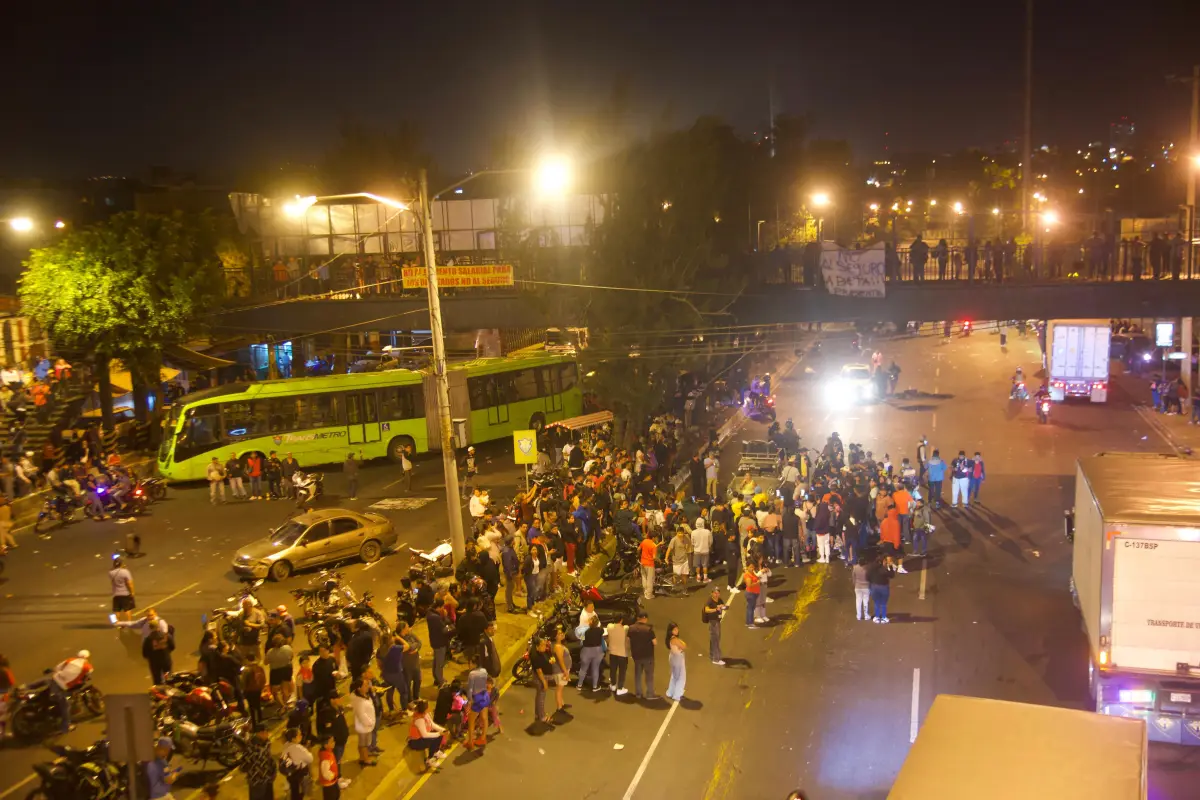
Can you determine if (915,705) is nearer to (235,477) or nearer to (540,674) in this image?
(540,674)

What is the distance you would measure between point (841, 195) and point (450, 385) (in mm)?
68096

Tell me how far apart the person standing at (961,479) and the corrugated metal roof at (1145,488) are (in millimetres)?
8249

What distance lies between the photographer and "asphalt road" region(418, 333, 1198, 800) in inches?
459

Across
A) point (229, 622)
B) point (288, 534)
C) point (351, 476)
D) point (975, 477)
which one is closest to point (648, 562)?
point (229, 622)

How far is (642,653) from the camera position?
44.8 feet

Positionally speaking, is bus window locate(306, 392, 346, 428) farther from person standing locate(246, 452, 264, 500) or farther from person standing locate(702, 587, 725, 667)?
person standing locate(702, 587, 725, 667)

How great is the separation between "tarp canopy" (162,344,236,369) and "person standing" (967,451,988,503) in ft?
82.4

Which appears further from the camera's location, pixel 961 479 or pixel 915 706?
pixel 961 479

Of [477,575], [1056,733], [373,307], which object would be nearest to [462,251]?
[373,307]

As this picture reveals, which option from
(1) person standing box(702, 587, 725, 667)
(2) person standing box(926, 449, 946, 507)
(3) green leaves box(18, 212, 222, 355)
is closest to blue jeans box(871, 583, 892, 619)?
(1) person standing box(702, 587, 725, 667)

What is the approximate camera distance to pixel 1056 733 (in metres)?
7.96

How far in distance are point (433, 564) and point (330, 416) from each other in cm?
1353

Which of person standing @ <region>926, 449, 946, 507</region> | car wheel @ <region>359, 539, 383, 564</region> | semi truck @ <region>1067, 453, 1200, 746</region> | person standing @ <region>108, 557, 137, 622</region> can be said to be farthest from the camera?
person standing @ <region>926, 449, 946, 507</region>

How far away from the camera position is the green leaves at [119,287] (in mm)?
29922
